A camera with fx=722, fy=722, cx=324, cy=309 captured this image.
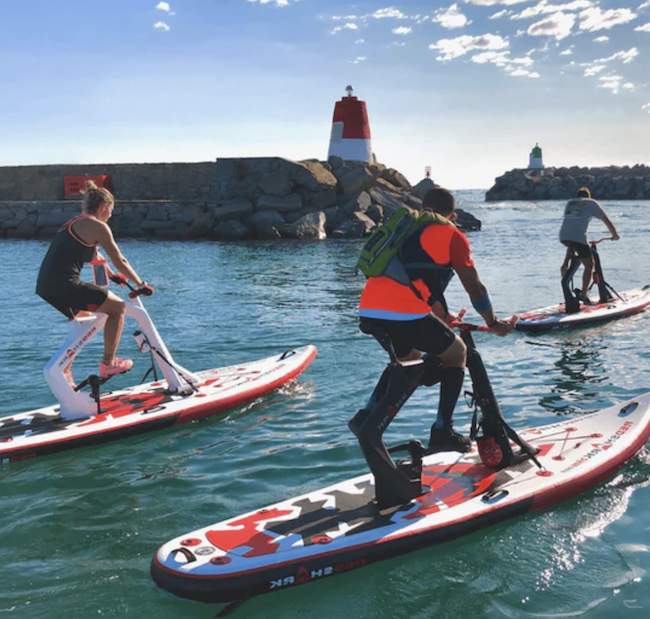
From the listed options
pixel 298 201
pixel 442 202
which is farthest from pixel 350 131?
pixel 442 202

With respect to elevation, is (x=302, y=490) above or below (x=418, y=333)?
below

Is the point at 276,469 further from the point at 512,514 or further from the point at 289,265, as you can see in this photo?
the point at 289,265

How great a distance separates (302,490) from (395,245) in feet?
7.36

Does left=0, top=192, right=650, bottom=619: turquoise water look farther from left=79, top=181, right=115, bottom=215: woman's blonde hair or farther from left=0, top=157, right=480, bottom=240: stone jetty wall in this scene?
left=0, top=157, right=480, bottom=240: stone jetty wall

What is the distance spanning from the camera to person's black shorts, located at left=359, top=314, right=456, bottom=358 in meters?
4.74

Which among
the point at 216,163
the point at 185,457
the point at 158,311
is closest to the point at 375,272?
the point at 185,457

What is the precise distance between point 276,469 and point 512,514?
2.09m

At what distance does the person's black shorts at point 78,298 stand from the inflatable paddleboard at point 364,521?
307 centimetres

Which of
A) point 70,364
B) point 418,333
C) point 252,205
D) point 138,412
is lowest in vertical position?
point 138,412

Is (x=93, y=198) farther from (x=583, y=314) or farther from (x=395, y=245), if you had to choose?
(x=583, y=314)

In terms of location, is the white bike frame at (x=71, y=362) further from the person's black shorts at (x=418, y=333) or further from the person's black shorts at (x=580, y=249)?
the person's black shorts at (x=580, y=249)

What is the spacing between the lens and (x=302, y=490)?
18.8 feet

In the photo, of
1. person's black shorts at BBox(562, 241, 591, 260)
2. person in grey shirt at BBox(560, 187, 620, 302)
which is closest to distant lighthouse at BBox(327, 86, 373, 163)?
person in grey shirt at BBox(560, 187, 620, 302)

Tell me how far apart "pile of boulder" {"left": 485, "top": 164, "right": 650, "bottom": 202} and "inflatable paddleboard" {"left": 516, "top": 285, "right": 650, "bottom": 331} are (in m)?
84.8
